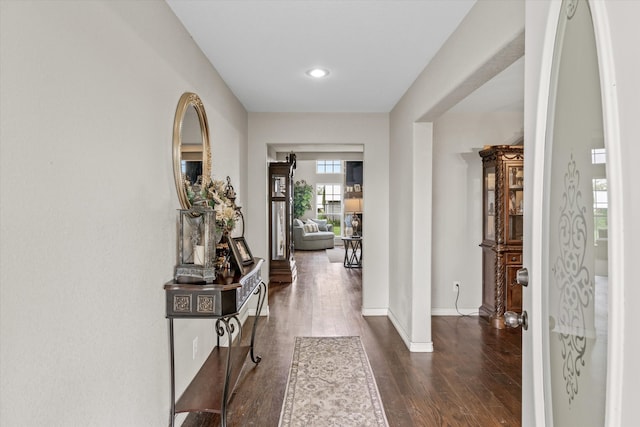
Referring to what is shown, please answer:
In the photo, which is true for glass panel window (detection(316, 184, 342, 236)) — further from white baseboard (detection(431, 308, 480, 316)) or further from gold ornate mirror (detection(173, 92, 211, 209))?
gold ornate mirror (detection(173, 92, 211, 209))

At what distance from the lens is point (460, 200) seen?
182 inches

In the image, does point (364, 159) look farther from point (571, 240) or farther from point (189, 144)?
point (571, 240)

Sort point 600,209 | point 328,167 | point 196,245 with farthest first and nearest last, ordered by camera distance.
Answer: point 328,167, point 196,245, point 600,209

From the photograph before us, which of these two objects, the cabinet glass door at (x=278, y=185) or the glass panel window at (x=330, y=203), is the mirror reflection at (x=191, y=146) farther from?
the glass panel window at (x=330, y=203)

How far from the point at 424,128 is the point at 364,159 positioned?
1184 mm

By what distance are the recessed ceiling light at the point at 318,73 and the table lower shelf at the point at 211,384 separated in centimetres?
225

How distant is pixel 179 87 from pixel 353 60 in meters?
1.30

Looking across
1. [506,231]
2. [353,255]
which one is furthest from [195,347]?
[353,255]

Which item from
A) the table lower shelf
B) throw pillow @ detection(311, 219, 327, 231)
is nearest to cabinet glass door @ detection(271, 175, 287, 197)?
the table lower shelf

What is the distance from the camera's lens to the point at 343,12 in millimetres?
2180

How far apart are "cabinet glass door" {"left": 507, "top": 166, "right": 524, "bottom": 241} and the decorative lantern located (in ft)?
10.8

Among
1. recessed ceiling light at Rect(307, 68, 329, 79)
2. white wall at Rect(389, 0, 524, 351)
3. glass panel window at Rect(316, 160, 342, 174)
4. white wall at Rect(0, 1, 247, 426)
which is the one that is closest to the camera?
white wall at Rect(0, 1, 247, 426)

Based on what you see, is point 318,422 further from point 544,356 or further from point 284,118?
point 284,118

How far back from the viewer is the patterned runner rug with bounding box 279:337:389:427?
7.73 ft
